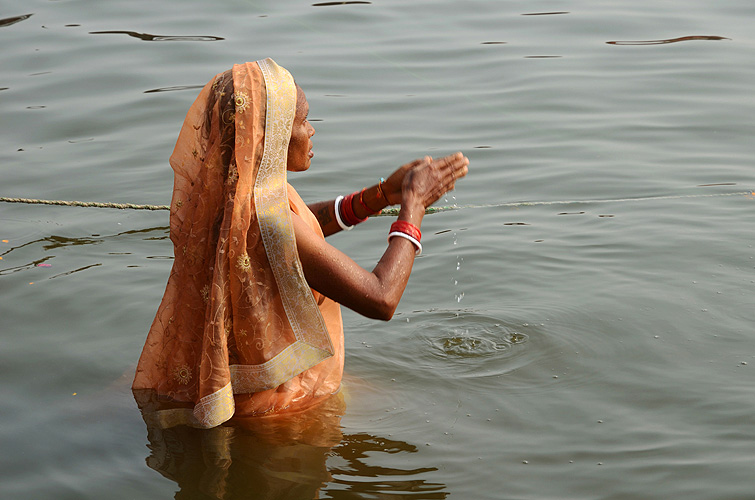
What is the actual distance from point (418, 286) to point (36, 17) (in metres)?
8.13

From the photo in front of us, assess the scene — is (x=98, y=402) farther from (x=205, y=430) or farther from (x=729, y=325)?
(x=729, y=325)

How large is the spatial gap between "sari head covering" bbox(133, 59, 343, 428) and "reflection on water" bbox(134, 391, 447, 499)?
0.47 feet

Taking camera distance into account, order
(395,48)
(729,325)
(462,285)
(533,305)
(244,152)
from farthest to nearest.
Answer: (395,48) → (462,285) → (533,305) → (729,325) → (244,152)

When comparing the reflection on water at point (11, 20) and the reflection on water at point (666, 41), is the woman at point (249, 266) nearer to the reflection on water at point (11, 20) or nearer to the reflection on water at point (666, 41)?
the reflection on water at point (666, 41)

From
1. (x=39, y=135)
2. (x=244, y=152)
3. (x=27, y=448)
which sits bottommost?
(x=27, y=448)

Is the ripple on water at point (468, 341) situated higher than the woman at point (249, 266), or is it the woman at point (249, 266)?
the woman at point (249, 266)

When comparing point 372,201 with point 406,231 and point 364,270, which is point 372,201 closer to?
point 406,231

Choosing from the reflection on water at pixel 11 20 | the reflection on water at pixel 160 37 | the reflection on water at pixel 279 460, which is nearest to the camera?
the reflection on water at pixel 279 460

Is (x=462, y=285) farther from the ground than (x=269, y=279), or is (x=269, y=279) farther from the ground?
(x=269, y=279)

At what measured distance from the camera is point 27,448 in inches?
127

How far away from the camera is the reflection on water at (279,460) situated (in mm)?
3006

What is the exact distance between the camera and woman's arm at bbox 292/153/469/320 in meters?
2.89

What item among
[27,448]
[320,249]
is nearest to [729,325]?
[320,249]

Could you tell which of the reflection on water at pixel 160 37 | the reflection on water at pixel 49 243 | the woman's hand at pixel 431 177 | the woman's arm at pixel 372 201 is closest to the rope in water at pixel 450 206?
the reflection on water at pixel 49 243
